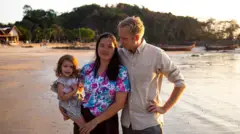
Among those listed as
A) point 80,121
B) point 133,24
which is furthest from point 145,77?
point 80,121

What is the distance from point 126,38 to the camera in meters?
2.47

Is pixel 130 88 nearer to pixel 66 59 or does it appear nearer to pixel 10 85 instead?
pixel 66 59

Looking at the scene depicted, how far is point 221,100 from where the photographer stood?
319 inches

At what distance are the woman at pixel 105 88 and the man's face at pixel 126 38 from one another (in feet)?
0.37

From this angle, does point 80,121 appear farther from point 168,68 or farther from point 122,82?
point 168,68

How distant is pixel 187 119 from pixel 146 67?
3.77m

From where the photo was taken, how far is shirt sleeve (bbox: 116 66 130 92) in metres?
2.49

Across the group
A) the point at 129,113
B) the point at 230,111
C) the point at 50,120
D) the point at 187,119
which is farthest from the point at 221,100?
the point at 129,113

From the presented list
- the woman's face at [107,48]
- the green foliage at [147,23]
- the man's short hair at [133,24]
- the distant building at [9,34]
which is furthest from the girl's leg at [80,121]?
the green foliage at [147,23]

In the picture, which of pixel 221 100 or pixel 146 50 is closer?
pixel 146 50

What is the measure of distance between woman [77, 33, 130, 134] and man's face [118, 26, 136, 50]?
4.5 inches

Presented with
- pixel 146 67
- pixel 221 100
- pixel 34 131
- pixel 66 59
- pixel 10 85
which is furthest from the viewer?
pixel 10 85

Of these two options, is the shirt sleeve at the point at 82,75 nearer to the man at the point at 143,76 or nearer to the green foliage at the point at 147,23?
the man at the point at 143,76

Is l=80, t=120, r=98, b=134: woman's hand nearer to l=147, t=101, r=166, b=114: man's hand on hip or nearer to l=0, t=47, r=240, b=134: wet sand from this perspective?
l=147, t=101, r=166, b=114: man's hand on hip
